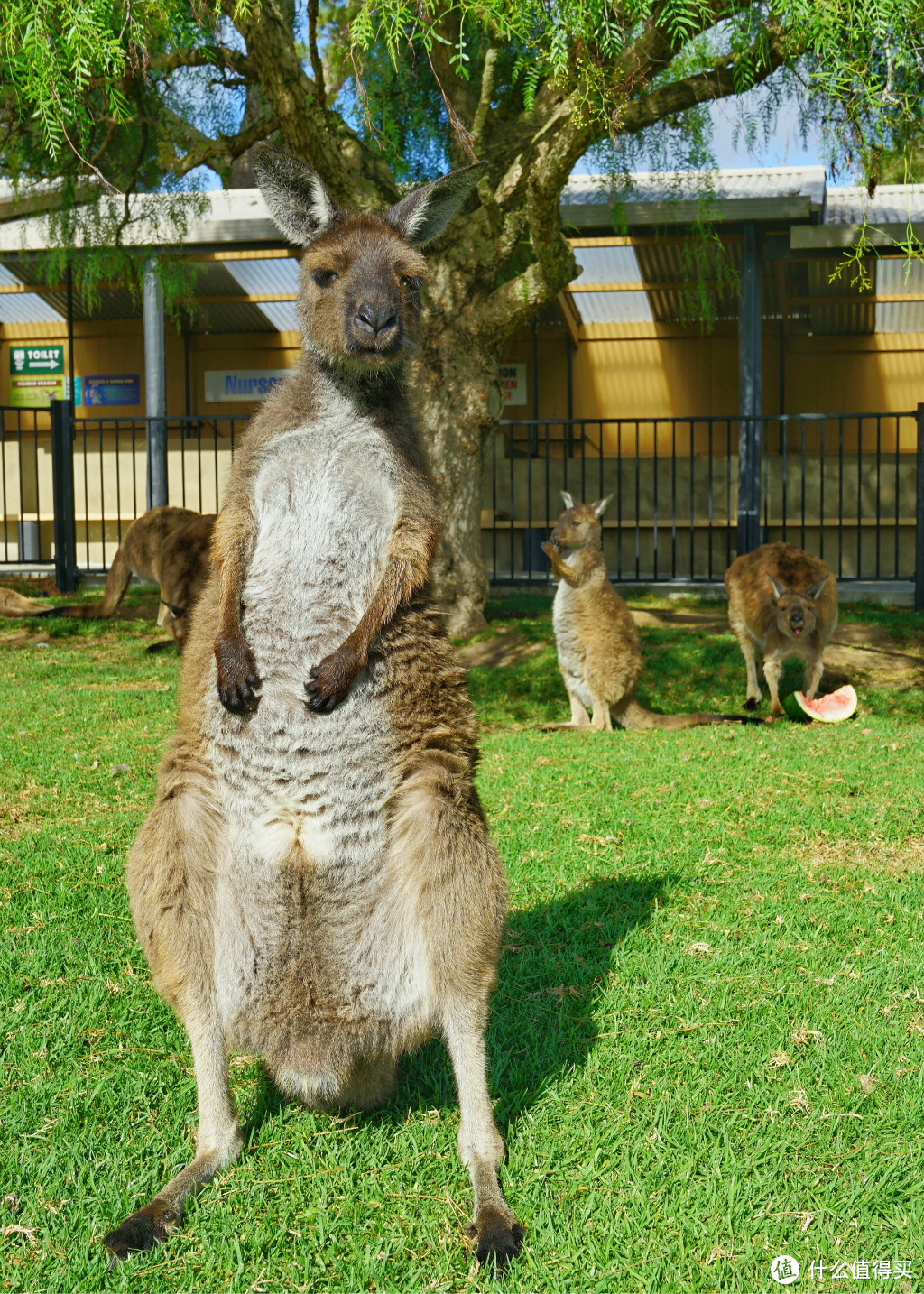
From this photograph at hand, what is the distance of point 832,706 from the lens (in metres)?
7.56

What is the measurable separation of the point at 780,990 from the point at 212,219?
1280 centimetres

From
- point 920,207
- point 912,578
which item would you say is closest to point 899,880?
point 912,578

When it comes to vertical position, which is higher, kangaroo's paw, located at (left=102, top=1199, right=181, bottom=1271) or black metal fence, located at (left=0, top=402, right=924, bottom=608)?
A: black metal fence, located at (left=0, top=402, right=924, bottom=608)

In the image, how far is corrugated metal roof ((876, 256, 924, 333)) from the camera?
14664 mm

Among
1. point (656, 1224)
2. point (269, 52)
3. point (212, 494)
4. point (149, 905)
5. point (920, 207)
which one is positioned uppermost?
point (920, 207)

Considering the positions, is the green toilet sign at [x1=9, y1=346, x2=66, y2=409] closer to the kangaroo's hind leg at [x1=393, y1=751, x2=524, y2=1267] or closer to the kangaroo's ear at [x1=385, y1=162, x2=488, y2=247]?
the kangaroo's ear at [x1=385, y1=162, x2=488, y2=247]

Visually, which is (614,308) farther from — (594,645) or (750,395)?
(594,645)

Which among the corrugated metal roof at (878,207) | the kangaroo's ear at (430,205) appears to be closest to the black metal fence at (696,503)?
the corrugated metal roof at (878,207)

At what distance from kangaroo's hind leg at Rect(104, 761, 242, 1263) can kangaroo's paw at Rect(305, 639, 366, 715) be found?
0.35 m

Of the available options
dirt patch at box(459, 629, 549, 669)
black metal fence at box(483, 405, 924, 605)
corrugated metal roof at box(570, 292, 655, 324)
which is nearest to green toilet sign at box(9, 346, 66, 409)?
black metal fence at box(483, 405, 924, 605)

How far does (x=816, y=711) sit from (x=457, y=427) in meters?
3.46

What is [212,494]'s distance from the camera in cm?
1445

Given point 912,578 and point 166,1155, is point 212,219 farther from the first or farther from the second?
point 166,1155

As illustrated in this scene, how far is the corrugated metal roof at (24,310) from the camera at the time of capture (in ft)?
55.7
